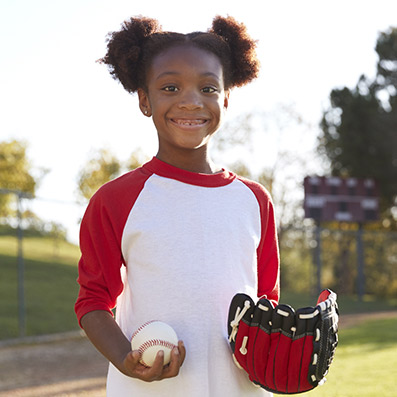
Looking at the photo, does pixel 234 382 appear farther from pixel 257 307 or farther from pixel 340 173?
pixel 340 173

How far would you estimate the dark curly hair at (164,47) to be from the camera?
1.98m

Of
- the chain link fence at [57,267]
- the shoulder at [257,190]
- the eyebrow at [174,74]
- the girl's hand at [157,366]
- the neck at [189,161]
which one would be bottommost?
the chain link fence at [57,267]

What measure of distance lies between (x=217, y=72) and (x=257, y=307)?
72 centimetres

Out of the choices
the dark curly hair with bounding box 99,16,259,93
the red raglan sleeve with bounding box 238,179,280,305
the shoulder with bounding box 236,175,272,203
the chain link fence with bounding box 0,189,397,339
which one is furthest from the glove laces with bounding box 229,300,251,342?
the chain link fence with bounding box 0,189,397,339

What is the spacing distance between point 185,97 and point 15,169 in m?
36.6

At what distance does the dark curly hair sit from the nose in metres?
0.17

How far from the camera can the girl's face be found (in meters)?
1.87

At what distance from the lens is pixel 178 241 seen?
1.80 m

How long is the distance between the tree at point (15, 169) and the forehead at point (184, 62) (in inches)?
1351

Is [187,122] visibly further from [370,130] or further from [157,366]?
[370,130]

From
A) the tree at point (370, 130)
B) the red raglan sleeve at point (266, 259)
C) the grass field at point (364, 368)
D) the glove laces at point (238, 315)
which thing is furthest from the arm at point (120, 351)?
the tree at point (370, 130)

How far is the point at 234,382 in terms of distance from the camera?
70.4 inches

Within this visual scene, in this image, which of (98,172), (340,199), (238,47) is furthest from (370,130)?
(238,47)

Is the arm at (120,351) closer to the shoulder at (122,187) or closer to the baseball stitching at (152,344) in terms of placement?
the baseball stitching at (152,344)
